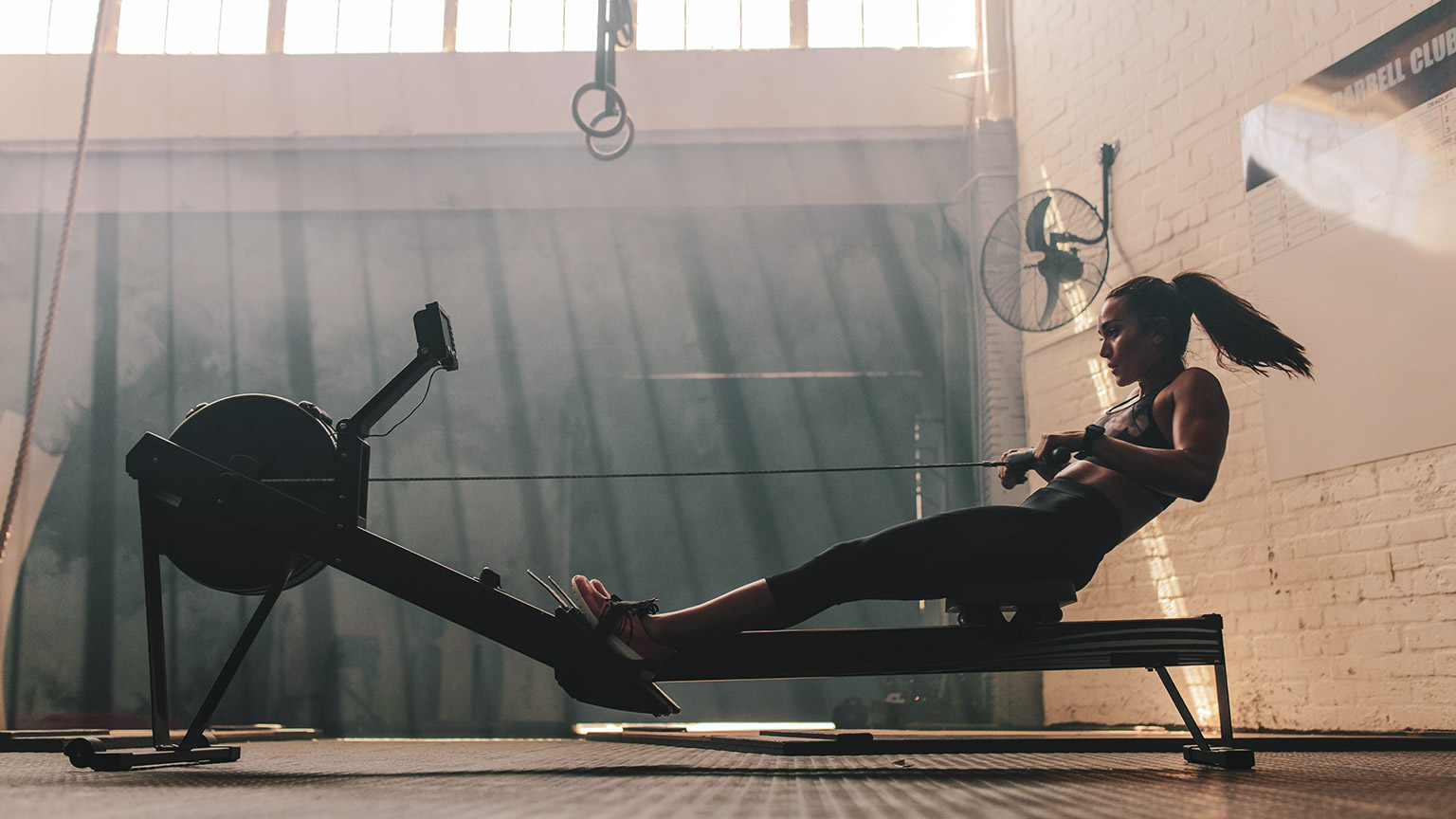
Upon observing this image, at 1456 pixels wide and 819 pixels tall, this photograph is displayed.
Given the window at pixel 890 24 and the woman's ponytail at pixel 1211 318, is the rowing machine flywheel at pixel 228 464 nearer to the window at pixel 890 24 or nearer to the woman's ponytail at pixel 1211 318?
the woman's ponytail at pixel 1211 318

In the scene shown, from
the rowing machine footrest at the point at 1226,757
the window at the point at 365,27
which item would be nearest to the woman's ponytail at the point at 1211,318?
the rowing machine footrest at the point at 1226,757

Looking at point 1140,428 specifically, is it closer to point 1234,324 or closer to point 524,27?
point 1234,324

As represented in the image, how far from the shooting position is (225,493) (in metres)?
2.18

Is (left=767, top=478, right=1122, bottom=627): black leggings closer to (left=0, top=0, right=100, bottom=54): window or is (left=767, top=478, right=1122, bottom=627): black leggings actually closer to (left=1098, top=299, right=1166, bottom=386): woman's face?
(left=1098, top=299, right=1166, bottom=386): woman's face

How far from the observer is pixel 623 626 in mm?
2035

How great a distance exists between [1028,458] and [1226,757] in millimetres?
703

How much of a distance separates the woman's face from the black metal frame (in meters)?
0.58

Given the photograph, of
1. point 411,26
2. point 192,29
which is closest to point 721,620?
point 411,26

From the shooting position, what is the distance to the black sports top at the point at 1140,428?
2244mm

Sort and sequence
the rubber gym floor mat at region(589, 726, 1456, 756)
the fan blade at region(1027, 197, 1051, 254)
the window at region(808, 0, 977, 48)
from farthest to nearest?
1. the window at region(808, 0, 977, 48)
2. the fan blade at region(1027, 197, 1051, 254)
3. the rubber gym floor mat at region(589, 726, 1456, 756)

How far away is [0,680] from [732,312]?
471 cm

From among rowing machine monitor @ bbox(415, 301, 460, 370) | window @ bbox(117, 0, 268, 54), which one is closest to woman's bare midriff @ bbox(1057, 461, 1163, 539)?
rowing machine monitor @ bbox(415, 301, 460, 370)

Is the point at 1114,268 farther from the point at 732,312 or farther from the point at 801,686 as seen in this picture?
the point at 801,686

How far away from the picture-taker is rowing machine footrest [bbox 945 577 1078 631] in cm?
204
